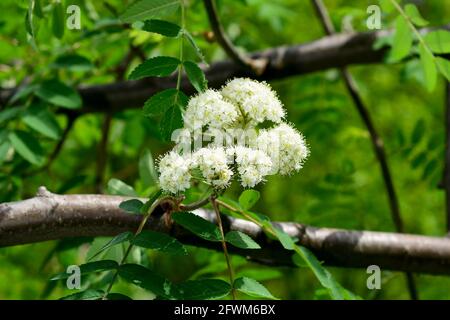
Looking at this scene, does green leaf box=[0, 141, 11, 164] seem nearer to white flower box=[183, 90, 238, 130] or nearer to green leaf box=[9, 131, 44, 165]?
green leaf box=[9, 131, 44, 165]

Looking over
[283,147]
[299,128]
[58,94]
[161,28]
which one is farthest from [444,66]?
[299,128]

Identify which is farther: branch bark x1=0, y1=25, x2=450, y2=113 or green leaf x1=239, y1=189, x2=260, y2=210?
branch bark x1=0, y1=25, x2=450, y2=113

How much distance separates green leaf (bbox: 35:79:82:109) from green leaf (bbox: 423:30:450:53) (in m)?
1.00

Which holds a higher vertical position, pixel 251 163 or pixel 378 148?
pixel 378 148

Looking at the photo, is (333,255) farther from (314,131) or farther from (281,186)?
(281,186)

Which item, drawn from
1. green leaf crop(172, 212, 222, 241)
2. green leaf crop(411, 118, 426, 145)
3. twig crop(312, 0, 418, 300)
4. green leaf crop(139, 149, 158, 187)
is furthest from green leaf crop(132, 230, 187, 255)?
green leaf crop(411, 118, 426, 145)

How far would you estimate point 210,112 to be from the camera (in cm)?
142

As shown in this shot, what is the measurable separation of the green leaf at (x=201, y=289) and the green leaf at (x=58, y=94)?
0.94 meters

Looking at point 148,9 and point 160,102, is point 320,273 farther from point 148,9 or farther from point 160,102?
point 148,9

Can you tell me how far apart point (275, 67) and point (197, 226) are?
3.66 feet

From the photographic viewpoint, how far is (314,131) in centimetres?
301

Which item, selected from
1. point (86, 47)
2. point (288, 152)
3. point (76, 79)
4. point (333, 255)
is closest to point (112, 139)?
point (76, 79)

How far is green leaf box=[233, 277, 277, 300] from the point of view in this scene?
1.45 m
